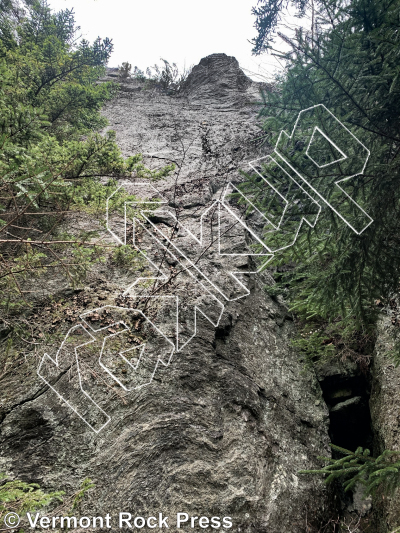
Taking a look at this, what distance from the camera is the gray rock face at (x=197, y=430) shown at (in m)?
3.03

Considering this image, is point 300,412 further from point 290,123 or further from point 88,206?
point 88,206

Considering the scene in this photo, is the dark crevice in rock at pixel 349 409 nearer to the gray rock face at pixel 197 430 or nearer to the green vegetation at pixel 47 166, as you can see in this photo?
the gray rock face at pixel 197 430

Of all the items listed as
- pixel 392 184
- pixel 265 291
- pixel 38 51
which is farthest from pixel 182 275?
pixel 38 51

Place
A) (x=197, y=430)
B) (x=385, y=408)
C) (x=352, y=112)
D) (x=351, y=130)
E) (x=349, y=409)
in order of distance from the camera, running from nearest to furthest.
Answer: (x=352, y=112) → (x=351, y=130) → (x=197, y=430) → (x=385, y=408) → (x=349, y=409)

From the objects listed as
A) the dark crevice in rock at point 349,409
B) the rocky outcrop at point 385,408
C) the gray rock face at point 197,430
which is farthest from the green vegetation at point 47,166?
the dark crevice in rock at point 349,409

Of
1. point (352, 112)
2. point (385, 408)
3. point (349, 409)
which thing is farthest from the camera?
point (349, 409)

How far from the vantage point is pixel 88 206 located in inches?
222

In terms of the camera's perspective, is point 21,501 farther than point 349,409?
No

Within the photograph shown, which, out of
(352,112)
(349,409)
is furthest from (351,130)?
(349,409)

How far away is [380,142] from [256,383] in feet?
10.8

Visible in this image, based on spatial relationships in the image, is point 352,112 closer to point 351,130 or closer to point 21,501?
point 351,130

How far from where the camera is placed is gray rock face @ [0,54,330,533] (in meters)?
3.03

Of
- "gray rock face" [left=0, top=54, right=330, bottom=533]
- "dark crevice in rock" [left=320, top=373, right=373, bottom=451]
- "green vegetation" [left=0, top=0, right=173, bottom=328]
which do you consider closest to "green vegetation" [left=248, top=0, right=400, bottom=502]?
"gray rock face" [left=0, top=54, right=330, bottom=533]

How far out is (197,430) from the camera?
3.47 metres
